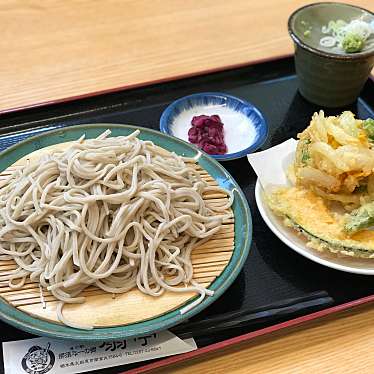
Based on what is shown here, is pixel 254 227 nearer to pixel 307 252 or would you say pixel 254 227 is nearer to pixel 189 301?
pixel 307 252

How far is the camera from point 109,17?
9.22 feet

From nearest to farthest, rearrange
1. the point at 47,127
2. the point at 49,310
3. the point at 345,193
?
the point at 49,310 → the point at 345,193 → the point at 47,127

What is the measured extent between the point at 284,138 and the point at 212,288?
0.90 m

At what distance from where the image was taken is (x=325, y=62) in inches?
85.0

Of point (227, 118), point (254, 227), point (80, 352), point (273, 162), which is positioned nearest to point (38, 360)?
point (80, 352)

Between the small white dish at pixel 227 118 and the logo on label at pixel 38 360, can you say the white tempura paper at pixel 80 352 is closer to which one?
the logo on label at pixel 38 360

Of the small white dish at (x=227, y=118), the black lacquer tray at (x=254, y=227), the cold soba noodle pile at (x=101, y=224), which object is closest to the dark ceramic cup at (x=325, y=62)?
the black lacquer tray at (x=254, y=227)

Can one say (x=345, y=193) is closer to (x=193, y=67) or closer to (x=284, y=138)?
(x=284, y=138)

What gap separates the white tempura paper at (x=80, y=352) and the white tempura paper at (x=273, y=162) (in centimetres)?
68

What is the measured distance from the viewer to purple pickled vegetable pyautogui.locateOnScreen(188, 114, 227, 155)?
79.8 inches

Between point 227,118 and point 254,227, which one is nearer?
point 254,227

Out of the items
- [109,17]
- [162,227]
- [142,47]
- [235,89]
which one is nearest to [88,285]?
[162,227]

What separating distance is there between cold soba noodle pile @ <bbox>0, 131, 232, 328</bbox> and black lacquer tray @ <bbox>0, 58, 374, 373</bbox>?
13cm

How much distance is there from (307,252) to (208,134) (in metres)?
0.66
